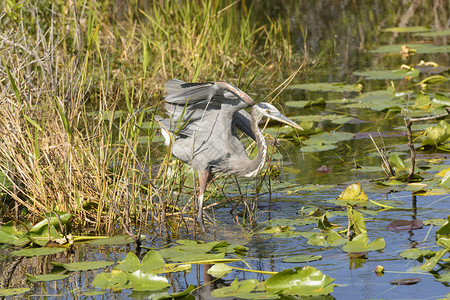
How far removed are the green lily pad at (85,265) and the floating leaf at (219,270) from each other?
52 cm

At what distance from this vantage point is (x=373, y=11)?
555 inches

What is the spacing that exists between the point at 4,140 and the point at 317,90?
4321mm

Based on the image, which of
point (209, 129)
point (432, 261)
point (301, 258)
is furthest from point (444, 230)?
point (209, 129)

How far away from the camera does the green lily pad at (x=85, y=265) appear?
3.54 m

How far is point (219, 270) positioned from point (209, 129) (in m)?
1.24

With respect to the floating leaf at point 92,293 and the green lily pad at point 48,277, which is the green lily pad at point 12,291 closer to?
the green lily pad at point 48,277

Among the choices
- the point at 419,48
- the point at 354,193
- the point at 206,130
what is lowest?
the point at 354,193

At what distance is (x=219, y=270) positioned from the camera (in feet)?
11.7

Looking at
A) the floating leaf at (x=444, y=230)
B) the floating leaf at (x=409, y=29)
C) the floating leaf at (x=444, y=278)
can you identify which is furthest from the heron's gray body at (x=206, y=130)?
the floating leaf at (x=409, y=29)

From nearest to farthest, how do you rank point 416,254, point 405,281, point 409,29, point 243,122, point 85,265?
point 405,281
point 416,254
point 85,265
point 243,122
point 409,29

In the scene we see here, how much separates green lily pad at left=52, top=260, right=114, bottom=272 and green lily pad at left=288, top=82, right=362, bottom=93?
4688 mm

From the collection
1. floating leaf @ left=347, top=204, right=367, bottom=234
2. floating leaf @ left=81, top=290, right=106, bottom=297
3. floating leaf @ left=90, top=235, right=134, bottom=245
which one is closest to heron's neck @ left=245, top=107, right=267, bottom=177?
floating leaf @ left=347, top=204, right=367, bottom=234

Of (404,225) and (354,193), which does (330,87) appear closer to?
(354,193)

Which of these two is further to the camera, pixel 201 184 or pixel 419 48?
pixel 419 48
